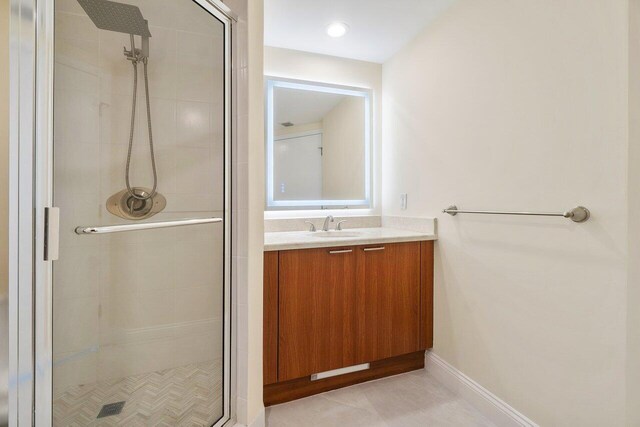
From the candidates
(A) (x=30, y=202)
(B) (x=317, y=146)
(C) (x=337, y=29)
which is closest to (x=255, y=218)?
(A) (x=30, y=202)

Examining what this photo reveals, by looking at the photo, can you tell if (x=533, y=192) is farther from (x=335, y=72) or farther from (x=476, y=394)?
(x=335, y=72)

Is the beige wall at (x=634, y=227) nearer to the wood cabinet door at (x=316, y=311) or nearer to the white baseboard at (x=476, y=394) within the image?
the white baseboard at (x=476, y=394)

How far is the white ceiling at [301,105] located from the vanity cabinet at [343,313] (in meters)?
1.11

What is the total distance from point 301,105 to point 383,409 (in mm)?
1996

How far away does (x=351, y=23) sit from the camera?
1966mm

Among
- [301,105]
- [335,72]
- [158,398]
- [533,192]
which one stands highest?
[335,72]

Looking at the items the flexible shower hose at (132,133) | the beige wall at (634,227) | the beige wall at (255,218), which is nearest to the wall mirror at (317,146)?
the beige wall at (255,218)

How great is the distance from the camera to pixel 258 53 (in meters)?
1.37

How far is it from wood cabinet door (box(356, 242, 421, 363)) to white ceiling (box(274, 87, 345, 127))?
1.13 meters

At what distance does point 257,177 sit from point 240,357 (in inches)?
31.0

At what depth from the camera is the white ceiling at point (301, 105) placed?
2.24 m

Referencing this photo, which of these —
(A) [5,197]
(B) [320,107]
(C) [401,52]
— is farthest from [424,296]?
(A) [5,197]

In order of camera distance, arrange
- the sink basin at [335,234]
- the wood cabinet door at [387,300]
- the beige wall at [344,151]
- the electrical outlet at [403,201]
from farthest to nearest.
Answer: the beige wall at [344,151] → the electrical outlet at [403,201] → the sink basin at [335,234] → the wood cabinet door at [387,300]

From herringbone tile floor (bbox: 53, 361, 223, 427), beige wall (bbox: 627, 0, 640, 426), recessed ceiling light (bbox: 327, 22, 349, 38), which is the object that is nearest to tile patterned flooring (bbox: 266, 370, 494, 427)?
herringbone tile floor (bbox: 53, 361, 223, 427)
